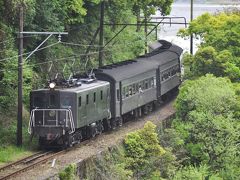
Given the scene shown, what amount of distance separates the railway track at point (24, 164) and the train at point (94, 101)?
910 millimetres

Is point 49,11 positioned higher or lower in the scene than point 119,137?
higher

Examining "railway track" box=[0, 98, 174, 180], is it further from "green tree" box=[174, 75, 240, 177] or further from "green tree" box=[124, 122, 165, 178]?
"green tree" box=[174, 75, 240, 177]

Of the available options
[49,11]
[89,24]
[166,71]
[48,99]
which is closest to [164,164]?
[48,99]

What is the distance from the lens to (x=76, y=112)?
27.2 metres

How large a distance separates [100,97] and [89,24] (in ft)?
57.9

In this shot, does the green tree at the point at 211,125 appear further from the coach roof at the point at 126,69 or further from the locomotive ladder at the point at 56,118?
the locomotive ladder at the point at 56,118

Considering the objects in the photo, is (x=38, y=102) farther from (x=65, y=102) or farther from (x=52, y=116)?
(x=65, y=102)

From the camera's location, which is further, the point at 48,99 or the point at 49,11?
the point at 49,11

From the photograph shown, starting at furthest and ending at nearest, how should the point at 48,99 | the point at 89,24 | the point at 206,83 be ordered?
the point at 89,24 → the point at 206,83 → the point at 48,99

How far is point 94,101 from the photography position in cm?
2930

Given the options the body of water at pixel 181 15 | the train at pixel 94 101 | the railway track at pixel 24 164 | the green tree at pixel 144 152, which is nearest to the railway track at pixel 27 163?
the railway track at pixel 24 164

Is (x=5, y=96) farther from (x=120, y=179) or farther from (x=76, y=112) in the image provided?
(x=120, y=179)

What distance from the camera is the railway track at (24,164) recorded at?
2316 centimetres

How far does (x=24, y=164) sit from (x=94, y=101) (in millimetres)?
5671
